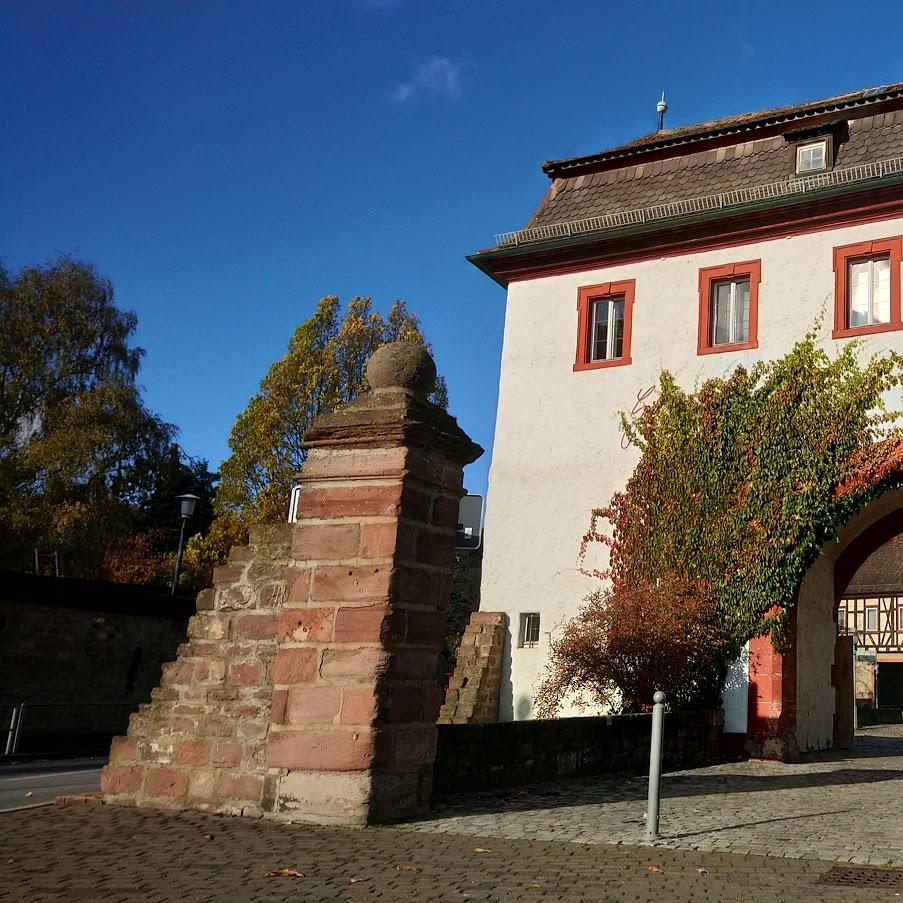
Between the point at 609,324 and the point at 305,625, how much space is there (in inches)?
468

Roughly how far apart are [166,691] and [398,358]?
103 inches

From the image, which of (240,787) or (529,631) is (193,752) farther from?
(529,631)

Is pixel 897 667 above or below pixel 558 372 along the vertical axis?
below

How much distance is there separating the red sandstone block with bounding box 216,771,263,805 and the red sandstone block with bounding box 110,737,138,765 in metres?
0.67

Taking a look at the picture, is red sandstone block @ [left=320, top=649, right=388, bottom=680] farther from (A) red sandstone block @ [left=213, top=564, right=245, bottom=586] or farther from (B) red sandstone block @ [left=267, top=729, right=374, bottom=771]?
→ (A) red sandstone block @ [left=213, top=564, right=245, bottom=586]

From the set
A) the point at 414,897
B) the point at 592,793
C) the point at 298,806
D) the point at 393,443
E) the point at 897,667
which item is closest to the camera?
the point at 414,897

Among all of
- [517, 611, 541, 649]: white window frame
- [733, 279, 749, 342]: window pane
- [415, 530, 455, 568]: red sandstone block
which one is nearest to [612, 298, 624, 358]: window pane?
[733, 279, 749, 342]: window pane

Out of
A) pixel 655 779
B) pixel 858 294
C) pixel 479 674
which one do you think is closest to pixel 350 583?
pixel 655 779

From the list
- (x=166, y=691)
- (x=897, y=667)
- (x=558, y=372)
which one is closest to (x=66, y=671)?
(x=558, y=372)

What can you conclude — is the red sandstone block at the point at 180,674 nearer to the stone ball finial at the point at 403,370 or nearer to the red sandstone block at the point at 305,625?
the red sandstone block at the point at 305,625

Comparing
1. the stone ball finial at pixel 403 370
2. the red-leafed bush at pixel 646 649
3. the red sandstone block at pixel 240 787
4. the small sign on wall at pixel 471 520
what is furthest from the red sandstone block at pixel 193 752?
the red-leafed bush at pixel 646 649

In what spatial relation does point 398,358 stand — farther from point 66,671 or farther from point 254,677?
point 66,671

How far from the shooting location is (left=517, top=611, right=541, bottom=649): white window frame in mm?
16766

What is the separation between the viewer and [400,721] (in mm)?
6383
